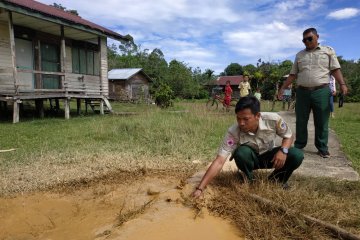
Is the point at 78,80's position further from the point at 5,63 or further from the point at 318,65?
the point at 318,65

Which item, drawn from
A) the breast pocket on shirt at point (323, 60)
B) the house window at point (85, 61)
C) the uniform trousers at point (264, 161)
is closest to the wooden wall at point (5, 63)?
the house window at point (85, 61)

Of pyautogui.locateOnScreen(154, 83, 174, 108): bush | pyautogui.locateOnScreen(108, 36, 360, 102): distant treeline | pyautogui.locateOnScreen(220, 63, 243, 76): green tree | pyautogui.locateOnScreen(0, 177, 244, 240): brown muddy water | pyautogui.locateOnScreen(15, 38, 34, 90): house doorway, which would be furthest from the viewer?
pyautogui.locateOnScreen(220, 63, 243, 76): green tree

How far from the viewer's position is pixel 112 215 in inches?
119

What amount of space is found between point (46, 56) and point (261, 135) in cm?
1130

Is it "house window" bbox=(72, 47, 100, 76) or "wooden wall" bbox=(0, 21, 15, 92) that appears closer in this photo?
"wooden wall" bbox=(0, 21, 15, 92)

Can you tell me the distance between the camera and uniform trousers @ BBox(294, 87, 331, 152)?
465 centimetres

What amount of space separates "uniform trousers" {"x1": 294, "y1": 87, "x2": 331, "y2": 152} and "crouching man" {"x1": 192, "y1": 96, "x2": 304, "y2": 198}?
173cm

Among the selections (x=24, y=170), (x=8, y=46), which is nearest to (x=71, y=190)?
(x=24, y=170)

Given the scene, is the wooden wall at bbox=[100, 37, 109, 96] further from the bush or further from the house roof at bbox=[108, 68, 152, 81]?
the house roof at bbox=[108, 68, 152, 81]

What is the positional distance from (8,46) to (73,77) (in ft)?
9.95

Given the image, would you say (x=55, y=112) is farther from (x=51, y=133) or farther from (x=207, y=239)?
(x=207, y=239)

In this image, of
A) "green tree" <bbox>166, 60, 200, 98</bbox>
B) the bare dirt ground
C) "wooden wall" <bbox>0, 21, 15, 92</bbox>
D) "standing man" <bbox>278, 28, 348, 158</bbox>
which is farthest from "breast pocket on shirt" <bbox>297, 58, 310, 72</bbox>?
"green tree" <bbox>166, 60, 200, 98</bbox>

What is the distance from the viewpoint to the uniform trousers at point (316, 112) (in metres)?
4.65

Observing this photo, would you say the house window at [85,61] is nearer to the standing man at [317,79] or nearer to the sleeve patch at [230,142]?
the standing man at [317,79]
